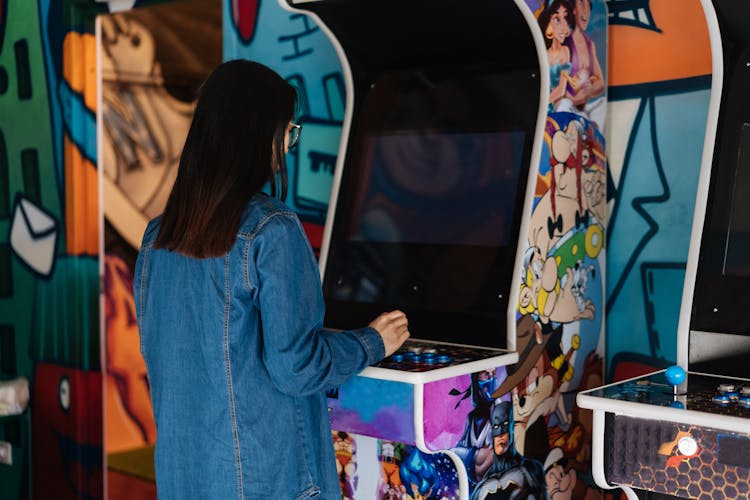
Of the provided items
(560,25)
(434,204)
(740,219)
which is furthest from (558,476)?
(560,25)

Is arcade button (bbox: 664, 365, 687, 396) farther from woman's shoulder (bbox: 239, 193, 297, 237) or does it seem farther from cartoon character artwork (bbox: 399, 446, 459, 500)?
woman's shoulder (bbox: 239, 193, 297, 237)

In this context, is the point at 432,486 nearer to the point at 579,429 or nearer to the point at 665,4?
the point at 579,429

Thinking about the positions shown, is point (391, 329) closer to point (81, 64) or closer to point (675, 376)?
point (675, 376)

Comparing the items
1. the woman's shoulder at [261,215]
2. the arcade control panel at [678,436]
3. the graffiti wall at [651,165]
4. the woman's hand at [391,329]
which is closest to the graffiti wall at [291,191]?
the graffiti wall at [651,165]

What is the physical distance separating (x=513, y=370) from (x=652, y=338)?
1.78ft

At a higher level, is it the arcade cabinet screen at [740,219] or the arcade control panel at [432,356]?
the arcade cabinet screen at [740,219]

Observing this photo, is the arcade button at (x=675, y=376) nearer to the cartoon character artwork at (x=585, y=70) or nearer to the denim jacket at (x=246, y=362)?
the denim jacket at (x=246, y=362)

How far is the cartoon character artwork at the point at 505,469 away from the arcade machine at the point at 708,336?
1.28 feet

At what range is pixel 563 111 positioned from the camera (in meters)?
2.45

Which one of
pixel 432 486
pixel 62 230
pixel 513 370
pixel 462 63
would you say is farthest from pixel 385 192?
pixel 62 230

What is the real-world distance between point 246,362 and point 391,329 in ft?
1.25

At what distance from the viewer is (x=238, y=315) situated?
1.86 meters

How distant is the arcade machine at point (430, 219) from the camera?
7.24ft

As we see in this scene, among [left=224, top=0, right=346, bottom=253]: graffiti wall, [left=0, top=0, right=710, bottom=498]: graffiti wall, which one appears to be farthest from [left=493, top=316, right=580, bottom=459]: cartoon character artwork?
[left=224, top=0, right=346, bottom=253]: graffiti wall
